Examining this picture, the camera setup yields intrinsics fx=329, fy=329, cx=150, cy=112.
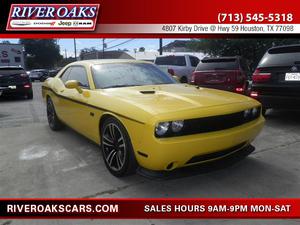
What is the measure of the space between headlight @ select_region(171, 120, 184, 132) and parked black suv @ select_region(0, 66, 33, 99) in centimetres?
1017

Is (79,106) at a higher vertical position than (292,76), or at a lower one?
lower

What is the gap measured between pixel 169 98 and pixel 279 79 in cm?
314

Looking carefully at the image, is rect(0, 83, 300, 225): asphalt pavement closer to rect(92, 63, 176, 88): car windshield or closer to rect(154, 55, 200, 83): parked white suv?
rect(92, 63, 176, 88): car windshield

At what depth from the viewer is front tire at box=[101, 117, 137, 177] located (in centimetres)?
355

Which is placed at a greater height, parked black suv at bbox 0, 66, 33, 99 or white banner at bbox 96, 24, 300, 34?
white banner at bbox 96, 24, 300, 34

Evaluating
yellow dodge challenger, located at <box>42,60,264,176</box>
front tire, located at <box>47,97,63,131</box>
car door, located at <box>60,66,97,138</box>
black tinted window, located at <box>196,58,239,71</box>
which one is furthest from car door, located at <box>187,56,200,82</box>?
yellow dodge challenger, located at <box>42,60,264,176</box>

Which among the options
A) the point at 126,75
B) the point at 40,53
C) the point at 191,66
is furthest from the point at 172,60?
the point at 40,53

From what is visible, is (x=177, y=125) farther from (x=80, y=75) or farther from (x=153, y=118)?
(x=80, y=75)

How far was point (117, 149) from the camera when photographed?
3779 millimetres

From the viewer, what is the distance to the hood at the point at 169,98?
11.1ft

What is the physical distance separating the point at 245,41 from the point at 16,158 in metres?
23.4

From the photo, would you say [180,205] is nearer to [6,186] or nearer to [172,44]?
[6,186]

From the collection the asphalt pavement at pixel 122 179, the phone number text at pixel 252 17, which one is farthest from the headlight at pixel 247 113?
the phone number text at pixel 252 17

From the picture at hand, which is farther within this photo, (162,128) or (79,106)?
(79,106)
